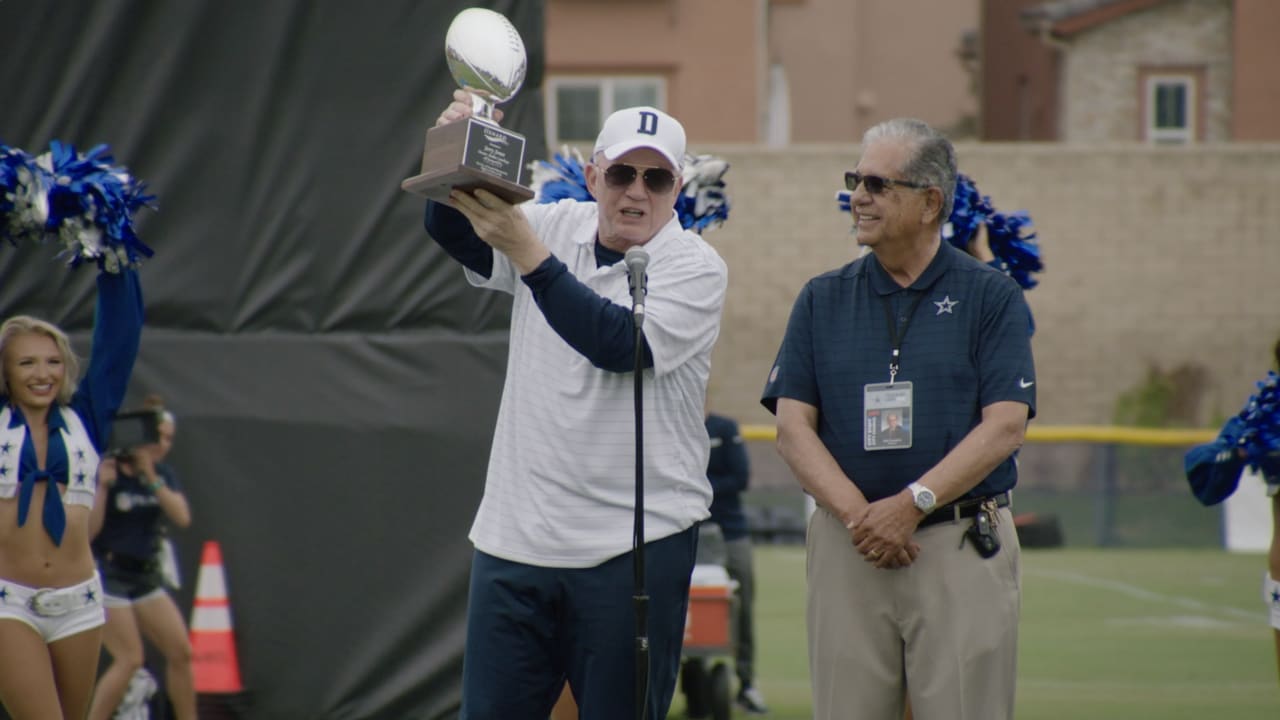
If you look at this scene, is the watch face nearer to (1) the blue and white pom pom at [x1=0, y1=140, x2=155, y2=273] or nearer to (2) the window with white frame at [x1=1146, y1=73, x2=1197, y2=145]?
(1) the blue and white pom pom at [x1=0, y1=140, x2=155, y2=273]

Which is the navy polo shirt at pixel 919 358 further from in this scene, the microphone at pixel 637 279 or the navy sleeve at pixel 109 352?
the navy sleeve at pixel 109 352

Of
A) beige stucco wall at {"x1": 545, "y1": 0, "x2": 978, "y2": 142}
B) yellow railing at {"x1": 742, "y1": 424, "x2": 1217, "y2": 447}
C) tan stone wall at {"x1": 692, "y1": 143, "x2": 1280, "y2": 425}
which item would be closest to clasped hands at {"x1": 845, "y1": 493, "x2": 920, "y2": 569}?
yellow railing at {"x1": 742, "y1": 424, "x2": 1217, "y2": 447}

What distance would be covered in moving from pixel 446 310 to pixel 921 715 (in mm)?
3444

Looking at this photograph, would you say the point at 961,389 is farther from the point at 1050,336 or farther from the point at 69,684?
the point at 1050,336

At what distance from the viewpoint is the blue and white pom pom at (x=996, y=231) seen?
19.1 ft

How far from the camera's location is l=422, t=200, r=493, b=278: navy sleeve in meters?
3.91

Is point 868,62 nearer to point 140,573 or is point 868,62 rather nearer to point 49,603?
point 140,573

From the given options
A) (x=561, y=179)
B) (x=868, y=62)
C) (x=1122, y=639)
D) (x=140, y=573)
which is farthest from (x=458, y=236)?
(x=868, y=62)

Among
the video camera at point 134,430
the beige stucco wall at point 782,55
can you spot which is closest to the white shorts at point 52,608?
the video camera at point 134,430

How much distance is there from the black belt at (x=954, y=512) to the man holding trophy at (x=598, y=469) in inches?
24.7

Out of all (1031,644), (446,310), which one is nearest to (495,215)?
(446,310)

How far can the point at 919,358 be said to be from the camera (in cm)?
431

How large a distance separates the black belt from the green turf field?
428 centimetres

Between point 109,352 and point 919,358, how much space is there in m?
2.74
